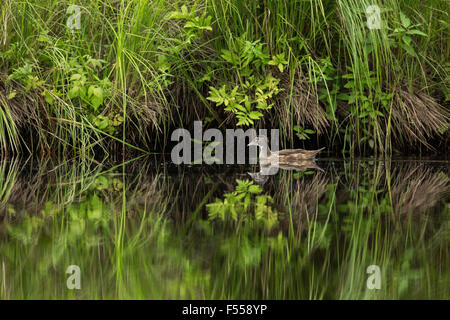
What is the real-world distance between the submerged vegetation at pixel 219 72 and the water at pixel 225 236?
3.81 ft

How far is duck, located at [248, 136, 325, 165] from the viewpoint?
17.1 feet

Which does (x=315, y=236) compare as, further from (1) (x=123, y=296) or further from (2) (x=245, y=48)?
(2) (x=245, y=48)

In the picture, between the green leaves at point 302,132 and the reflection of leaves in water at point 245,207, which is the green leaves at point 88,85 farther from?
the reflection of leaves in water at point 245,207

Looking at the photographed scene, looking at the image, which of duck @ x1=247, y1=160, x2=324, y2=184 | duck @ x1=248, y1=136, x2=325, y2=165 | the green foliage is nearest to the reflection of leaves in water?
duck @ x1=247, y1=160, x2=324, y2=184

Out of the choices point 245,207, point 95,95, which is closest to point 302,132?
point 95,95

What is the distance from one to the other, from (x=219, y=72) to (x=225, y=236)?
3.29 metres

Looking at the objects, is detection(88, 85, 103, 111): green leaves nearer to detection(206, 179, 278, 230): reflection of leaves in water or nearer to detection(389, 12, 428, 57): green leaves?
detection(206, 179, 278, 230): reflection of leaves in water

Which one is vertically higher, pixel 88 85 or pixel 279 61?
pixel 279 61

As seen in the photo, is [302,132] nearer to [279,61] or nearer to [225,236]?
[279,61]

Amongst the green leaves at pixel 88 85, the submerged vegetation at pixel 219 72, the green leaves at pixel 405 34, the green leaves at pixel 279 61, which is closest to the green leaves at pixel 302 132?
the submerged vegetation at pixel 219 72

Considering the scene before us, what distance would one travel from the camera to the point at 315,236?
2555 mm

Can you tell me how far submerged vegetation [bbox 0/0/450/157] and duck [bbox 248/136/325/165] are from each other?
23cm

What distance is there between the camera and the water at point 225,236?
6.47 ft

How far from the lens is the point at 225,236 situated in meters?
2.56
